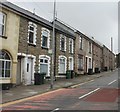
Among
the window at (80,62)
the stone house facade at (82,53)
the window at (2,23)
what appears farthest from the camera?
the window at (80,62)

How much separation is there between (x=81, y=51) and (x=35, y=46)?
1708 centimetres

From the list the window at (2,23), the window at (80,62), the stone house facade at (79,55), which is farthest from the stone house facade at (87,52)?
the window at (2,23)

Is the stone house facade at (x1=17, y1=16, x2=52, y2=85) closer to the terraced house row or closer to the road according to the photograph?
the terraced house row

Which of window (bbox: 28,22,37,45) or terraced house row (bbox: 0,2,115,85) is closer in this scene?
terraced house row (bbox: 0,2,115,85)

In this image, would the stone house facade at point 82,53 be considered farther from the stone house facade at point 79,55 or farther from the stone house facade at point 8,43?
the stone house facade at point 8,43

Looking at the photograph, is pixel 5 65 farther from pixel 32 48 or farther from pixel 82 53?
pixel 82 53

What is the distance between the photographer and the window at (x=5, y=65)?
2205cm

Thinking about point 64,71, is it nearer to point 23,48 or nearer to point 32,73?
point 32,73

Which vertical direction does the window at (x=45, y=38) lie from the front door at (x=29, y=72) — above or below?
above

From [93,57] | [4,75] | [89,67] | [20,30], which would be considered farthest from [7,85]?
[93,57]

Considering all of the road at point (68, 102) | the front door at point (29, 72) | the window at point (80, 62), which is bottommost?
the road at point (68, 102)

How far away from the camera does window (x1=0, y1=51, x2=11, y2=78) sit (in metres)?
22.0

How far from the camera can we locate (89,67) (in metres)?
49.8

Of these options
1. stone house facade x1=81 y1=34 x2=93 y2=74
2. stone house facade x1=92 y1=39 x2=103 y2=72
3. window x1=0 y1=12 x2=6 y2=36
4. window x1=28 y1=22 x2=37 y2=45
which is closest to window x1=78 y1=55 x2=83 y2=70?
stone house facade x1=81 y1=34 x2=93 y2=74
